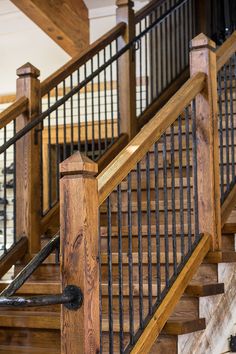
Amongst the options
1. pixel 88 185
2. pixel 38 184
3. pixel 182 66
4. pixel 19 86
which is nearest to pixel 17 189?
pixel 38 184

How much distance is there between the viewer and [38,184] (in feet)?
13.0

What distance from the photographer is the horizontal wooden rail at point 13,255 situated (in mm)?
3781

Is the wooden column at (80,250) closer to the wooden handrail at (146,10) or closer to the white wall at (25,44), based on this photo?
the wooden handrail at (146,10)

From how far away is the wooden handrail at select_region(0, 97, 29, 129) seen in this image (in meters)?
3.77

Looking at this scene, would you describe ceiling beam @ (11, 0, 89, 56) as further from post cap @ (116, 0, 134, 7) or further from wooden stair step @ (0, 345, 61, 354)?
wooden stair step @ (0, 345, 61, 354)

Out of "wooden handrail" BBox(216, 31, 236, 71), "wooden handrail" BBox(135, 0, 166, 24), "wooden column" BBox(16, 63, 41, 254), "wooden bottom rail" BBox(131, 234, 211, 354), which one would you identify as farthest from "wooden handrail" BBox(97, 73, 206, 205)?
"wooden handrail" BBox(135, 0, 166, 24)

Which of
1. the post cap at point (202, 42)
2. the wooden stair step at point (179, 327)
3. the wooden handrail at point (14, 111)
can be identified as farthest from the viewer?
the wooden handrail at point (14, 111)

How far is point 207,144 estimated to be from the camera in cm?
327

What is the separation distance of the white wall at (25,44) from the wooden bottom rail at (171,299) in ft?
13.1

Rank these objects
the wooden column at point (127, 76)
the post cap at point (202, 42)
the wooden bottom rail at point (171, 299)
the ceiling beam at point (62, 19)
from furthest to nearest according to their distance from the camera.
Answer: the ceiling beam at point (62, 19)
the wooden column at point (127, 76)
the post cap at point (202, 42)
the wooden bottom rail at point (171, 299)

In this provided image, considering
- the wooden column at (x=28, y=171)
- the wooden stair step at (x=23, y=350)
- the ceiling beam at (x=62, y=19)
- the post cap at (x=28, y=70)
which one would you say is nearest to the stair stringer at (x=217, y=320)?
the wooden stair step at (x=23, y=350)

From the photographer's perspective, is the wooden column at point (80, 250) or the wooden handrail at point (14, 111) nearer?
the wooden column at point (80, 250)

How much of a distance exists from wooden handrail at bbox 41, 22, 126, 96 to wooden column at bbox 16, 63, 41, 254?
147mm

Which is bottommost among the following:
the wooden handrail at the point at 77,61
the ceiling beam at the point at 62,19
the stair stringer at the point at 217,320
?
the stair stringer at the point at 217,320
